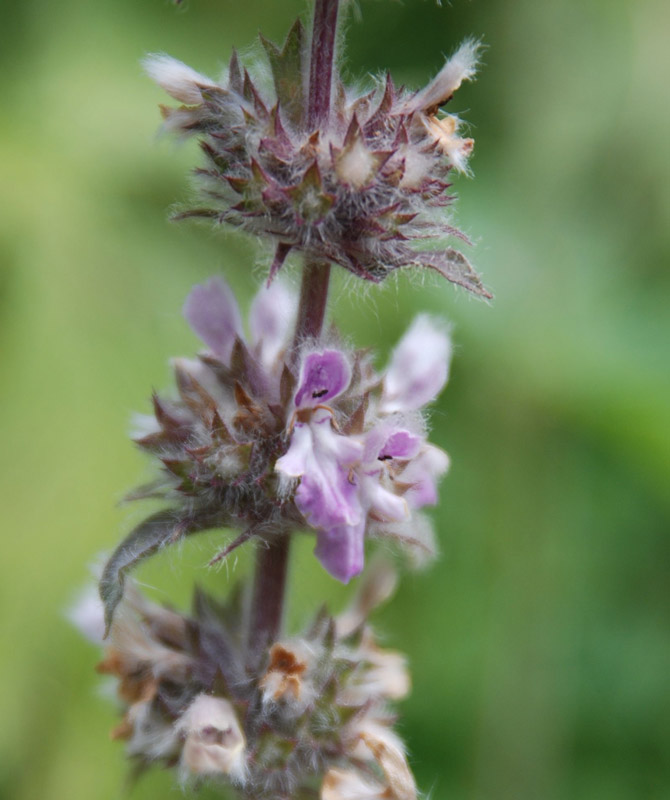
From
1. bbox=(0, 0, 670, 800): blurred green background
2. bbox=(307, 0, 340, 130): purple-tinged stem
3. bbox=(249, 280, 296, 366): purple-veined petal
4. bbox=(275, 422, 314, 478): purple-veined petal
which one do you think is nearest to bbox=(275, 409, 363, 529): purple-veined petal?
bbox=(275, 422, 314, 478): purple-veined petal

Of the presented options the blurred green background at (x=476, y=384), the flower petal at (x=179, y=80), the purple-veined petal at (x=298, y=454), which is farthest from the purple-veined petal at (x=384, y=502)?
the blurred green background at (x=476, y=384)

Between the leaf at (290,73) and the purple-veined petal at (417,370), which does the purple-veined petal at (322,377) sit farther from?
the leaf at (290,73)

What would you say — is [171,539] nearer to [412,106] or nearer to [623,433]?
[412,106]

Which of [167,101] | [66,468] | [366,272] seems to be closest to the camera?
[366,272]

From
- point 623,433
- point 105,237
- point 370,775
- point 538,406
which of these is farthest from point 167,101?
point 370,775

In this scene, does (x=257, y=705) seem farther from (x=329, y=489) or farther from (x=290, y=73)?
(x=290, y=73)

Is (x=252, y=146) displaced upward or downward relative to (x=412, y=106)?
downward
